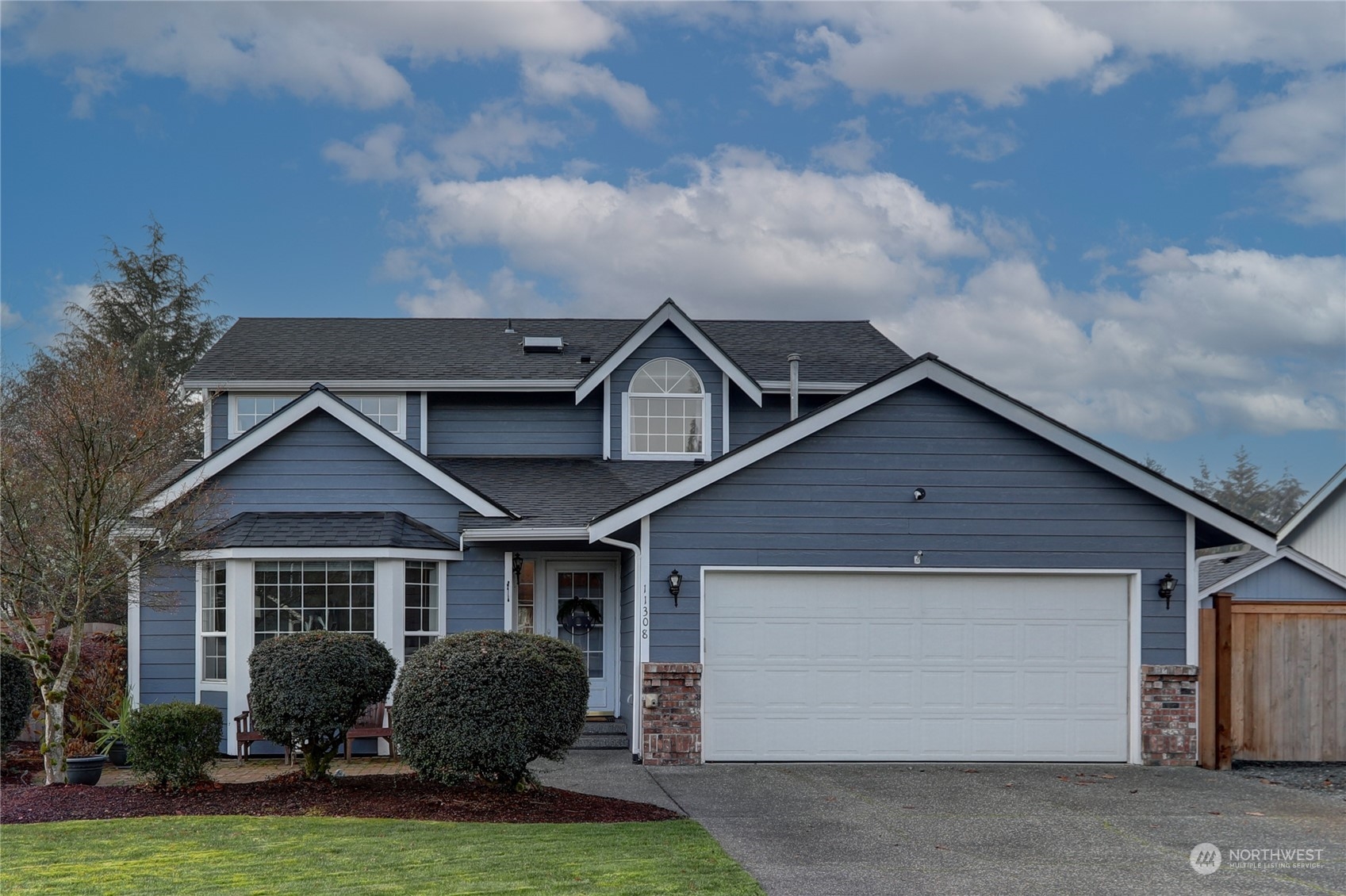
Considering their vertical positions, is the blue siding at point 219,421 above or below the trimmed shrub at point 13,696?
above

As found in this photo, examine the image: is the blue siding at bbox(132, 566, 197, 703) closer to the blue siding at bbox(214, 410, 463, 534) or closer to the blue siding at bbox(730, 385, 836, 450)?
the blue siding at bbox(214, 410, 463, 534)

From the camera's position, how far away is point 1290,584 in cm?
1756

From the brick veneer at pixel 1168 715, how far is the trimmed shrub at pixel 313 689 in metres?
8.02

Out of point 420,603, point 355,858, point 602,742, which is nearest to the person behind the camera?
point 355,858

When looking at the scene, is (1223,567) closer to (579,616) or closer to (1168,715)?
(1168,715)

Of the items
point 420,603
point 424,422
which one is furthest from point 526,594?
point 424,422

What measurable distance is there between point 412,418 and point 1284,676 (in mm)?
11856

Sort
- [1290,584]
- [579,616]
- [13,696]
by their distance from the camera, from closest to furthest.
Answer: [13,696] < [579,616] < [1290,584]

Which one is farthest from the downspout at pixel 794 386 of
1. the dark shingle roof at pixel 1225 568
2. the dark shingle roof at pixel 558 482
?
the dark shingle roof at pixel 1225 568

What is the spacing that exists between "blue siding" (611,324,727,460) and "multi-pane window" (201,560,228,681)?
18.9 feet

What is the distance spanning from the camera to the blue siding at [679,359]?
55.0ft

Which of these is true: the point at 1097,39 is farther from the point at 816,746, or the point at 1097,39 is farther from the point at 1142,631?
the point at 816,746

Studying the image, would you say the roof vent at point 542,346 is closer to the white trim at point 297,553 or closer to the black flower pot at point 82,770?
the white trim at point 297,553

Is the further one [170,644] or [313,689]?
[170,644]
